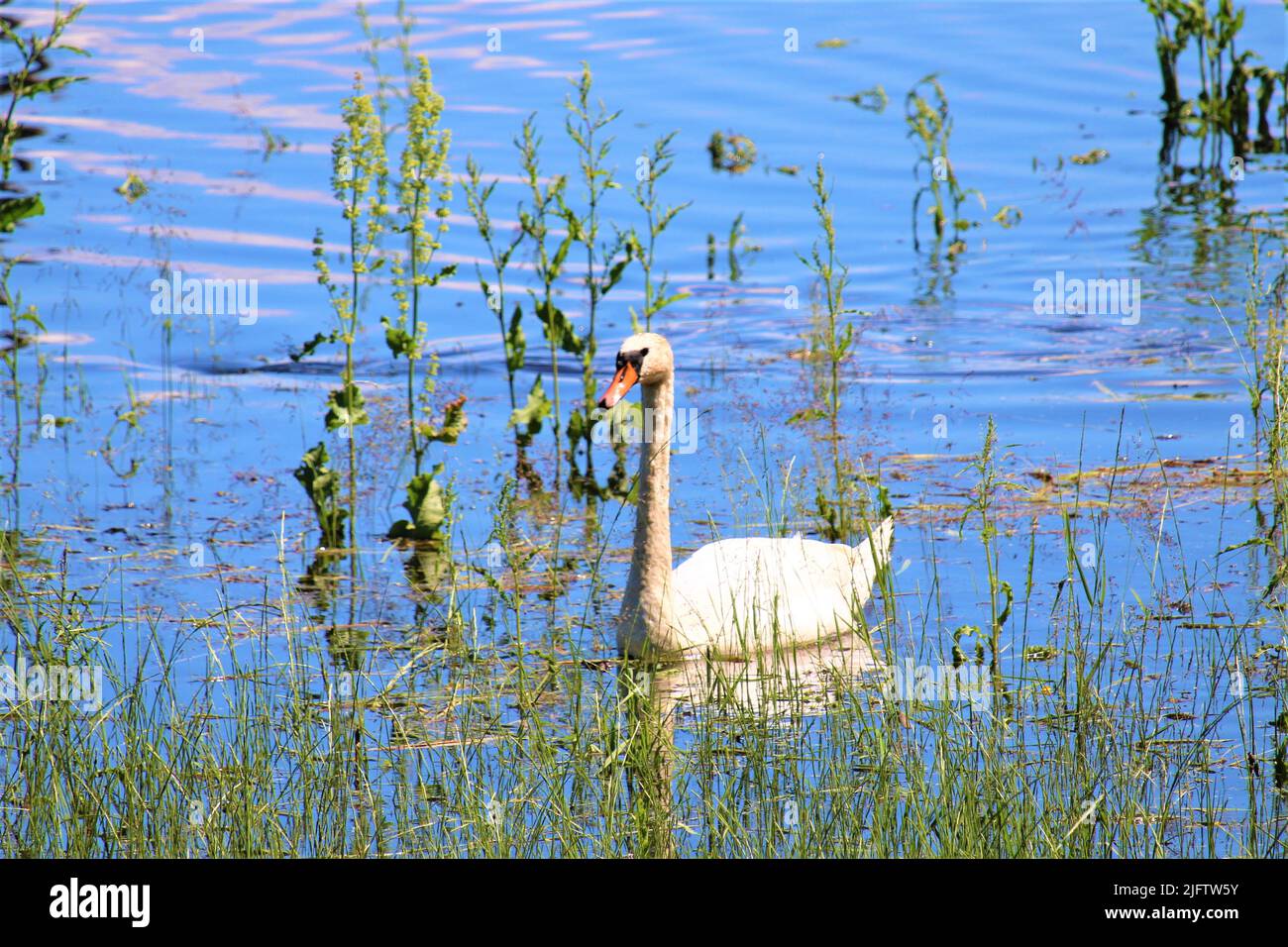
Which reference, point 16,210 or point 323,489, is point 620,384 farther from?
point 16,210

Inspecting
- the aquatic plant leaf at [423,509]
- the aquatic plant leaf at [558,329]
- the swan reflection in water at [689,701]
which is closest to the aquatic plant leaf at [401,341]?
the aquatic plant leaf at [423,509]

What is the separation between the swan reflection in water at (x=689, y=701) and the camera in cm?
527

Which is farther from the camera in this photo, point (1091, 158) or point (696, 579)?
point (1091, 158)

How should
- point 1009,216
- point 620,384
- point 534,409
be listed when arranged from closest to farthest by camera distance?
point 620,384
point 534,409
point 1009,216

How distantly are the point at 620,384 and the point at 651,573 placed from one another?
814 millimetres

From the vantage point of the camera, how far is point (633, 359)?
23.7 feet

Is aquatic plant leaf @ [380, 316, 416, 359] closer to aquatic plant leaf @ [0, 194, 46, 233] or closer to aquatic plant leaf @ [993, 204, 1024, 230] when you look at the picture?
aquatic plant leaf @ [0, 194, 46, 233]

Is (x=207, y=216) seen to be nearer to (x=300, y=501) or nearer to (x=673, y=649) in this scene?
(x=300, y=501)

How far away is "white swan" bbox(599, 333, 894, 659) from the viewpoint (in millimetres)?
6973

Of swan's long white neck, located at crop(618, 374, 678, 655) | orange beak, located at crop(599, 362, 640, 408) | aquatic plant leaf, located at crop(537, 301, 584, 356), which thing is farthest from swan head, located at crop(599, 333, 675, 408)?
aquatic plant leaf, located at crop(537, 301, 584, 356)

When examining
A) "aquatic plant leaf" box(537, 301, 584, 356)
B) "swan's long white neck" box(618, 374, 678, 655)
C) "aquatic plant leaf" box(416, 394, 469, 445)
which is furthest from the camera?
"aquatic plant leaf" box(537, 301, 584, 356)

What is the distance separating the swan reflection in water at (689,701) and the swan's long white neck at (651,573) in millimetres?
136

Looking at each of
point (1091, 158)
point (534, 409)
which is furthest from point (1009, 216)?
point (534, 409)
